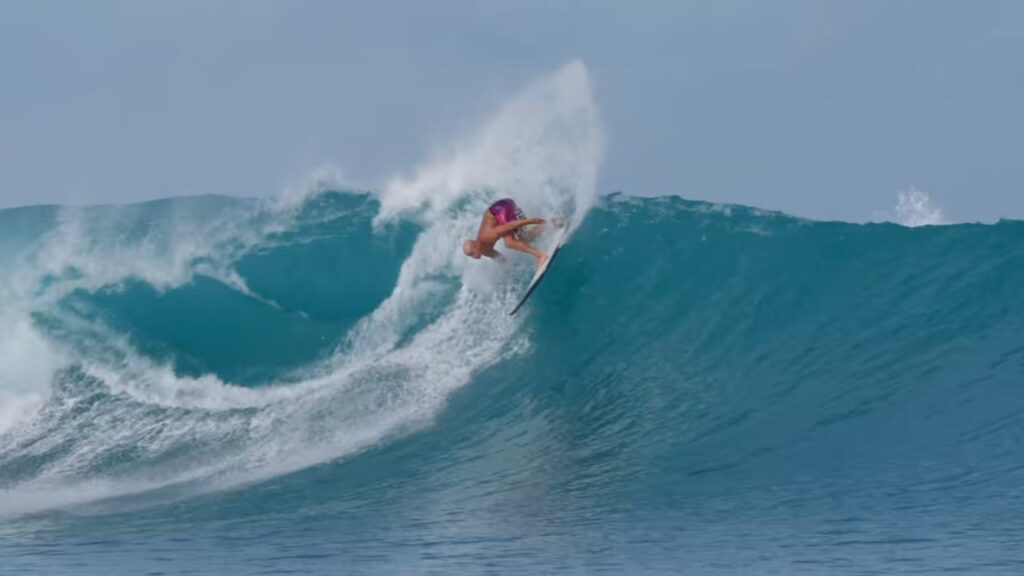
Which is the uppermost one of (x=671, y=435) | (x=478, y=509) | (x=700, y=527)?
(x=671, y=435)

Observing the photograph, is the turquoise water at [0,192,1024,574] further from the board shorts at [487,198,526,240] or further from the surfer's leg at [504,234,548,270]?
the board shorts at [487,198,526,240]

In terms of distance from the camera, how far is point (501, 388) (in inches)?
522

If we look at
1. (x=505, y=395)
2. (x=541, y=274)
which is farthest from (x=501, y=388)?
(x=541, y=274)

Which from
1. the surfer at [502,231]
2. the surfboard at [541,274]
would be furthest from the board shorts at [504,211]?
the surfboard at [541,274]

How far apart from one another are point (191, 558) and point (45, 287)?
8714 millimetres

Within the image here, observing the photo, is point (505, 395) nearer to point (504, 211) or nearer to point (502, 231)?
point (502, 231)

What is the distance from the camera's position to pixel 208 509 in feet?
34.7

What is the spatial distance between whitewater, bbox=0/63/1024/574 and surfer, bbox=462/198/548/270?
69cm

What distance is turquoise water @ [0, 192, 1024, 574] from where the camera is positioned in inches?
345

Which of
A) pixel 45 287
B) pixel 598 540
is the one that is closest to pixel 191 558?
pixel 598 540

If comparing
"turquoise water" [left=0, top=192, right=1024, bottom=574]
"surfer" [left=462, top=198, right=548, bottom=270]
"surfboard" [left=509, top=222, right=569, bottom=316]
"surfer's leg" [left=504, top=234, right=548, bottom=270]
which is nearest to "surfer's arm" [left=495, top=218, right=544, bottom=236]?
"surfer" [left=462, top=198, right=548, bottom=270]

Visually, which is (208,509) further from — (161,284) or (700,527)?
(161,284)

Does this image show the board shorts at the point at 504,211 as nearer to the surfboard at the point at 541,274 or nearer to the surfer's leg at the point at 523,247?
the surfer's leg at the point at 523,247

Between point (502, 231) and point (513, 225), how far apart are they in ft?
0.65
